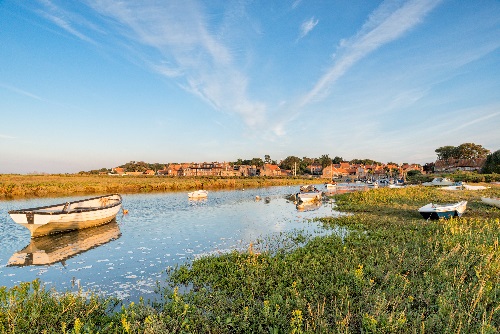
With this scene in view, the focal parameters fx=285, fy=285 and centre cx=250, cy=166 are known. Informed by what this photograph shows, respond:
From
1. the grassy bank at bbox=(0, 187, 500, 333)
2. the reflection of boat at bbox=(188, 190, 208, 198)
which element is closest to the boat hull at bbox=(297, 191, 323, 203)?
the reflection of boat at bbox=(188, 190, 208, 198)

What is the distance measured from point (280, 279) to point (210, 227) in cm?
1507

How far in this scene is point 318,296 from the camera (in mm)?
9578

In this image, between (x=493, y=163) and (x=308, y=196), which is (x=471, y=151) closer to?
(x=493, y=163)

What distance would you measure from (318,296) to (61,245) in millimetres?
18404

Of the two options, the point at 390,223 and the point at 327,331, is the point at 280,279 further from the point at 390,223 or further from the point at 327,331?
the point at 390,223

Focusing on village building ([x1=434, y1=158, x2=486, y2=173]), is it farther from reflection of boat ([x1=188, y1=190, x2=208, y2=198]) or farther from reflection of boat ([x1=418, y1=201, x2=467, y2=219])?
reflection of boat ([x1=188, y1=190, x2=208, y2=198])

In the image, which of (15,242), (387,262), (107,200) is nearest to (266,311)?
(387,262)

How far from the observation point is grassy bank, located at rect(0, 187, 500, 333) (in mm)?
7375

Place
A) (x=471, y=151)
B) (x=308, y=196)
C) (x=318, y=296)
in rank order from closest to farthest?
(x=318, y=296), (x=308, y=196), (x=471, y=151)

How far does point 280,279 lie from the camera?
11.3 m

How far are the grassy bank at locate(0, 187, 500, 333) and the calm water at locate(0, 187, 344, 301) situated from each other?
184 cm

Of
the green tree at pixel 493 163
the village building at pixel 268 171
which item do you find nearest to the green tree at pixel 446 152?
the green tree at pixel 493 163

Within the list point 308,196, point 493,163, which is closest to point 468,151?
point 493,163

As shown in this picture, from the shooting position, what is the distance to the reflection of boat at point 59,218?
1988cm
